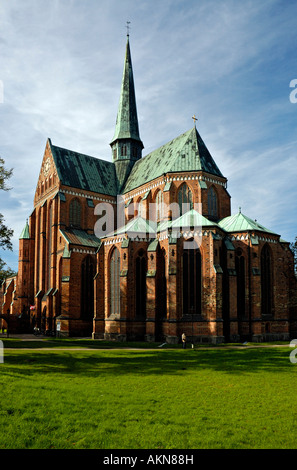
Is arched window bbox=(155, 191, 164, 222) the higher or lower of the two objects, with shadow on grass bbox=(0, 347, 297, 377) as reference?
higher

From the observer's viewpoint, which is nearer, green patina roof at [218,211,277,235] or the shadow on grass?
the shadow on grass

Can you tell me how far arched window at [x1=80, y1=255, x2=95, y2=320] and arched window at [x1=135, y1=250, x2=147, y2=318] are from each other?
893 cm

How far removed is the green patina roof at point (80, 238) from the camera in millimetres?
42200

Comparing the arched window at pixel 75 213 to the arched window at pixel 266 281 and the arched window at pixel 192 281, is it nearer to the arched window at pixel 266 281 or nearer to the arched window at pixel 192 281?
the arched window at pixel 192 281

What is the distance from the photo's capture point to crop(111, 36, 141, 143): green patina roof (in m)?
55.9

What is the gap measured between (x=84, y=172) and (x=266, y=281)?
2687cm

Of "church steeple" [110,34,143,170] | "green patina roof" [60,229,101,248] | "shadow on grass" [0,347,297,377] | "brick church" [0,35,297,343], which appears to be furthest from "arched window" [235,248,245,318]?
"church steeple" [110,34,143,170]

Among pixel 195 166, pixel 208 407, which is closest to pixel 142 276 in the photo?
pixel 195 166

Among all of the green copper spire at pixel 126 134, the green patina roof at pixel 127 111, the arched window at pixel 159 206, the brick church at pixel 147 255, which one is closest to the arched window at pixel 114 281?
the brick church at pixel 147 255

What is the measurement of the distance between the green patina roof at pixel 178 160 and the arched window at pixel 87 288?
37.3ft

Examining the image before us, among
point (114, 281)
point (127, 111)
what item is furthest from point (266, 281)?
point (127, 111)

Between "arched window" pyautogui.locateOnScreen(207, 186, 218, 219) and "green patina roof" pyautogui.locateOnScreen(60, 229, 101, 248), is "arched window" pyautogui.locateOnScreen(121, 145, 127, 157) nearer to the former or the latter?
"green patina roof" pyautogui.locateOnScreen(60, 229, 101, 248)

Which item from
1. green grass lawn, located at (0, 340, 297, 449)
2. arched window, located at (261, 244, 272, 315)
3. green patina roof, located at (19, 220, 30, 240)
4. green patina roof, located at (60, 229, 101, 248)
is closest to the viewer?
green grass lawn, located at (0, 340, 297, 449)
